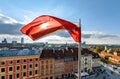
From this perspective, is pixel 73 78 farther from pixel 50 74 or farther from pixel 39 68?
pixel 39 68

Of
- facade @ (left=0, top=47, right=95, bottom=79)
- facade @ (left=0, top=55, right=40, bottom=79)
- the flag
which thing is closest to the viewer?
the flag

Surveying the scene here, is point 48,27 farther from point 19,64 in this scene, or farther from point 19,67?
point 19,67

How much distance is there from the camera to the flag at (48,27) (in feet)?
34.1

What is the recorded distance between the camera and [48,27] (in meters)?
10.9

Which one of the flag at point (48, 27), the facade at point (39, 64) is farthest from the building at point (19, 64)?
the flag at point (48, 27)

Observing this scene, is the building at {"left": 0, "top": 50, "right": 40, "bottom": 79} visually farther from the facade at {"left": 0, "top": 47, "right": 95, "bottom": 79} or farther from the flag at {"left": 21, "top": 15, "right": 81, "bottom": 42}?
the flag at {"left": 21, "top": 15, "right": 81, "bottom": 42}

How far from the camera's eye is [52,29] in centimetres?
1080

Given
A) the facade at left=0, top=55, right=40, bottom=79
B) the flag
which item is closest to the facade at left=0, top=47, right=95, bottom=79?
the facade at left=0, top=55, right=40, bottom=79

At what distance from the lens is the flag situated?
10406 mm

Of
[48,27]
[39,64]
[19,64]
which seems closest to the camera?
[48,27]

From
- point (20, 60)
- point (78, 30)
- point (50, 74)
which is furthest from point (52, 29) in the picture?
point (50, 74)

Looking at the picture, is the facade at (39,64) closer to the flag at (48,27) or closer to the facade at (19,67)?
the facade at (19,67)

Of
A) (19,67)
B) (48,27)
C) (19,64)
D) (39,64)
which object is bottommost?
(19,67)

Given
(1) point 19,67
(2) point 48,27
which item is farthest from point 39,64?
(2) point 48,27
